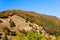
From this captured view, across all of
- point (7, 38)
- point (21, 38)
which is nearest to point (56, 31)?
point (7, 38)

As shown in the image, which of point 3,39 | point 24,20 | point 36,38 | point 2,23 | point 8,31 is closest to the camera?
point 36,38

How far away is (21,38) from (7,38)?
16.5m

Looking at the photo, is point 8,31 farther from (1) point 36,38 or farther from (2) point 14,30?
(1) point 36,38

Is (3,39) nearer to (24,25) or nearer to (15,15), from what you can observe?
(24,25)

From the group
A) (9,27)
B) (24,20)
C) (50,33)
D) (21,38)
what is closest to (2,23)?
(9,27)

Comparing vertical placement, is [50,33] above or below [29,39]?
below

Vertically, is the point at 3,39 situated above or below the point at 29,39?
below

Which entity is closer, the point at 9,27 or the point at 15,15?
the point at 9,27

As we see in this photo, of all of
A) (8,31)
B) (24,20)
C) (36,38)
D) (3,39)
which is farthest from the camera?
(24,20)

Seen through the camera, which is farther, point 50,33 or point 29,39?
point 50,33

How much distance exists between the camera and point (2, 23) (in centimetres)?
7050

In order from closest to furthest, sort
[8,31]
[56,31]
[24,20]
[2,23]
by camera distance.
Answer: [8,31] < [2,23] < [24,20] < [56,31]

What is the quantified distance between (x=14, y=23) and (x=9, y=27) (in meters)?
3.40

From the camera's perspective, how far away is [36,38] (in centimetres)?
4200
